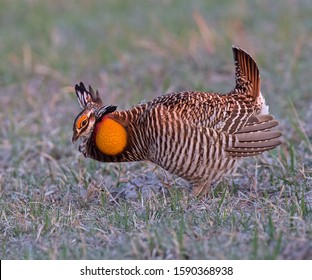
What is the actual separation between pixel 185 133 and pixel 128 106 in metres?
2.65

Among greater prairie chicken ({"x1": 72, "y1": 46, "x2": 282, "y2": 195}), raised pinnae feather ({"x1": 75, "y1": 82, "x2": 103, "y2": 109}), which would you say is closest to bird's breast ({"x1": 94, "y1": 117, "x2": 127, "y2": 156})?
greater prairie chicken ({"x1": 72, "y1": 46, "x2": 282, "y2": 195})

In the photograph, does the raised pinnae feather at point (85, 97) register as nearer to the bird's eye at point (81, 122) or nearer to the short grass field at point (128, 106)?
the bird's eye at point (81, 122)

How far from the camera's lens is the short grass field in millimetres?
4508

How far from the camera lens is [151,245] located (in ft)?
14.1

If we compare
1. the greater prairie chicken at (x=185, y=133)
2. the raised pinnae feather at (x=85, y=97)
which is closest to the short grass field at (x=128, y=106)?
the greater prairie chicken at (x=185, y=133)

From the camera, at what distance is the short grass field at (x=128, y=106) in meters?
4.51

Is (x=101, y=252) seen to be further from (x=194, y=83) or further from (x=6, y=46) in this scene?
(x=6, y=46)

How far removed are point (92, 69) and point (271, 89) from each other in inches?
90.1

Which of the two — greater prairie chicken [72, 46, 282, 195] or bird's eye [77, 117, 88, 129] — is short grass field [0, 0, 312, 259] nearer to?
greater prairie chicken [72, 46, 282, 195]

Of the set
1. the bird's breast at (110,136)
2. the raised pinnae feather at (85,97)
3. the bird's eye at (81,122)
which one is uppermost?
the raised pinnae feather at (85,97)

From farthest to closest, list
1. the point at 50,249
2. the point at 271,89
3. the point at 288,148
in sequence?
1. the point at 271,89
2. the point at 288,148
3. the point at 50,249

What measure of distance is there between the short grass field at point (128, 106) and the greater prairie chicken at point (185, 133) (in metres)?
0.24

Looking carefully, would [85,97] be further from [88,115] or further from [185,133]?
[185,133]

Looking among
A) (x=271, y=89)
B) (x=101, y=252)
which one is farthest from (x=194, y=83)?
(x=101, y=252)
